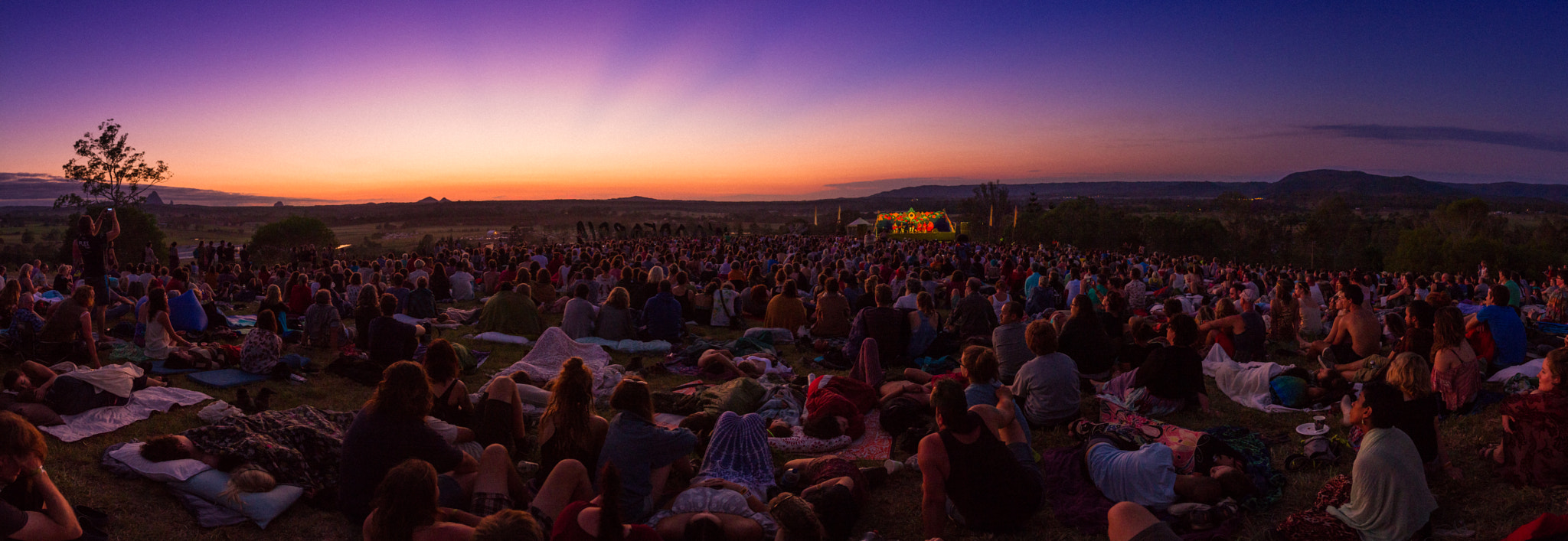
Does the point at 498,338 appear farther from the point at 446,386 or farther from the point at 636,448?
the point at 636,448

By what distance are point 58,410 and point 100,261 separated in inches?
182

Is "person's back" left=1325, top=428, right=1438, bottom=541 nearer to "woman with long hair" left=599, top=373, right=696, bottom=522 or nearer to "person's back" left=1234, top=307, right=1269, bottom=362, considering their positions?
"woman with long hair" left=599, top=373, right=696, bottom=522

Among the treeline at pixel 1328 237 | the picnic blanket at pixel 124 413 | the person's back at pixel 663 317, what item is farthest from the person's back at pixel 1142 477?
the treeline at pixel 1328 237

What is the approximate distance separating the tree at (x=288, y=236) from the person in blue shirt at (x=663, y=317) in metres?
43.1

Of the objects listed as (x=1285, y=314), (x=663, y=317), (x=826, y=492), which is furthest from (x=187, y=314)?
(x=1285, y=314)

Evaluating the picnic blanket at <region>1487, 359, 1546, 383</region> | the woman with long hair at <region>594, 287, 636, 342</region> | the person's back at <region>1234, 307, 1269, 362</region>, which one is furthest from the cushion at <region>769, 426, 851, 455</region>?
the picnic blanket at <region>1487, 359, 1546, 383</region>

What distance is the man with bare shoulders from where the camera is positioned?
7.42 meters

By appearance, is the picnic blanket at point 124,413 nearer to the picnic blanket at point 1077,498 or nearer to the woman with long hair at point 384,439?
the woman with long hair at point 384,439

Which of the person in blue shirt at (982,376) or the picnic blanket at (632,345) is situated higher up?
the person in blue shirt at (982,376)

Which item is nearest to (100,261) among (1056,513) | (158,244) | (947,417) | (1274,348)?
(947,417)

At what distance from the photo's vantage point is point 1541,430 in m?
4.43

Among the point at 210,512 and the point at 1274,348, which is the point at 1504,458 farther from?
the point at 210,512

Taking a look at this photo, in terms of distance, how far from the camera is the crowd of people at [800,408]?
3.63 m

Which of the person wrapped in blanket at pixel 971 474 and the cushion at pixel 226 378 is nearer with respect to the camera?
the person wrapped in blanket at pixel 971 474
